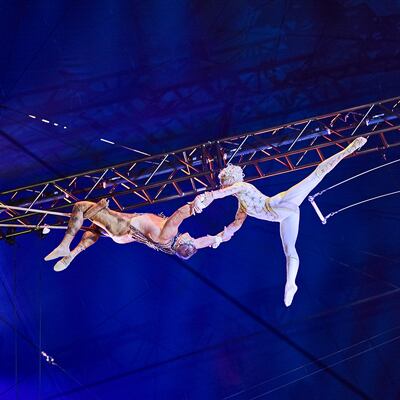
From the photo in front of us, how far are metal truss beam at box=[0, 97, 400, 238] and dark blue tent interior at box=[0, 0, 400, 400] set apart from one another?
203 mm

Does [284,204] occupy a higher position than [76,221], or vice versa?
[76,221]

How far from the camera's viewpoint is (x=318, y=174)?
16.9ft

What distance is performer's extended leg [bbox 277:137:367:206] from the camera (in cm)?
513

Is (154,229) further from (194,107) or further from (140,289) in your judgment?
(140,289)

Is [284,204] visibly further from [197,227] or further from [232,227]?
[197,227]

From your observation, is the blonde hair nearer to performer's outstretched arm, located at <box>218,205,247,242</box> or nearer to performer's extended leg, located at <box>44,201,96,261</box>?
performer's outstretched arm, located at <box>218,205,247,242</box>

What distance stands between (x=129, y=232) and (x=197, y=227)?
2267 millimetres

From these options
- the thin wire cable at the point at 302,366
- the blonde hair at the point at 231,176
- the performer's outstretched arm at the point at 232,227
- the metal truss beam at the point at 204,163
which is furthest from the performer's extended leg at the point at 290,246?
the thin wire cable at the point at 302,366

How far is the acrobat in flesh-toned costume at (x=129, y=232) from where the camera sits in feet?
17.4

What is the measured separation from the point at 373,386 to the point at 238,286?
5.97ft

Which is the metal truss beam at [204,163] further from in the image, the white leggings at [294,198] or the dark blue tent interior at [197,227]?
the white leggings at [294,198]

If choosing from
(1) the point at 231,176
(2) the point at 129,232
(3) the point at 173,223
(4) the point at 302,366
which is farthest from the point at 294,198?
(4) the point at 302,366

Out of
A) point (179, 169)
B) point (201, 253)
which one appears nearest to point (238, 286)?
point (201, 253)

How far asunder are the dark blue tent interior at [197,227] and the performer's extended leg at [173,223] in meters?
2.03
